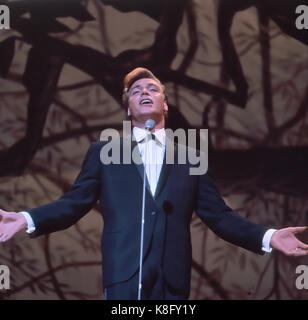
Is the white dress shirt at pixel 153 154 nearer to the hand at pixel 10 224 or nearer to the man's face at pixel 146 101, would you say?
the man's face at pixel 146 101

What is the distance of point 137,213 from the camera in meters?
1.98

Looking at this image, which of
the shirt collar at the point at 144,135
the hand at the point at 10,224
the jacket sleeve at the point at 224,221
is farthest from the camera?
the shirt collar at the point at 144,135

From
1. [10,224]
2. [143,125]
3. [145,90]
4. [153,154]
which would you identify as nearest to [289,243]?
[153,154]

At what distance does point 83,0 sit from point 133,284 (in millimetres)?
2128

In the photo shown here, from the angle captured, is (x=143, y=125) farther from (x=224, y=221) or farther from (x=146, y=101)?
(x=224, y=221)

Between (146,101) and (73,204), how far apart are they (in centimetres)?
56

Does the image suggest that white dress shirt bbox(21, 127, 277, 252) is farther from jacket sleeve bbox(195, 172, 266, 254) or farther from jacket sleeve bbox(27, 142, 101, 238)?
jacket sleeve bbox(27, 142, 101, 238)

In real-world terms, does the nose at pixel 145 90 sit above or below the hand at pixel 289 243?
above

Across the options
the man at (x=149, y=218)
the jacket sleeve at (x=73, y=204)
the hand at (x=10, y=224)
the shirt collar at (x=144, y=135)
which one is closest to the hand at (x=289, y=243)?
the man at (x=149, y=218)

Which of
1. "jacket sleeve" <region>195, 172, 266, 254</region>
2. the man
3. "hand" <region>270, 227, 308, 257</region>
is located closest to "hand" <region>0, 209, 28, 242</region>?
the man

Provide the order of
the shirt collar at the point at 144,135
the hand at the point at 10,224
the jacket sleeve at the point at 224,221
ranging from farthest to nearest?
1. the shirt collar at the point at 144,135
2. the jacket sleeve at the point at 224,221
3. the hand at the point at 10,224

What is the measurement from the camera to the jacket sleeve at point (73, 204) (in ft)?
6.48

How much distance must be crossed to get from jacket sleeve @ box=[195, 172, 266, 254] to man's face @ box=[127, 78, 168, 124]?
357 mm
